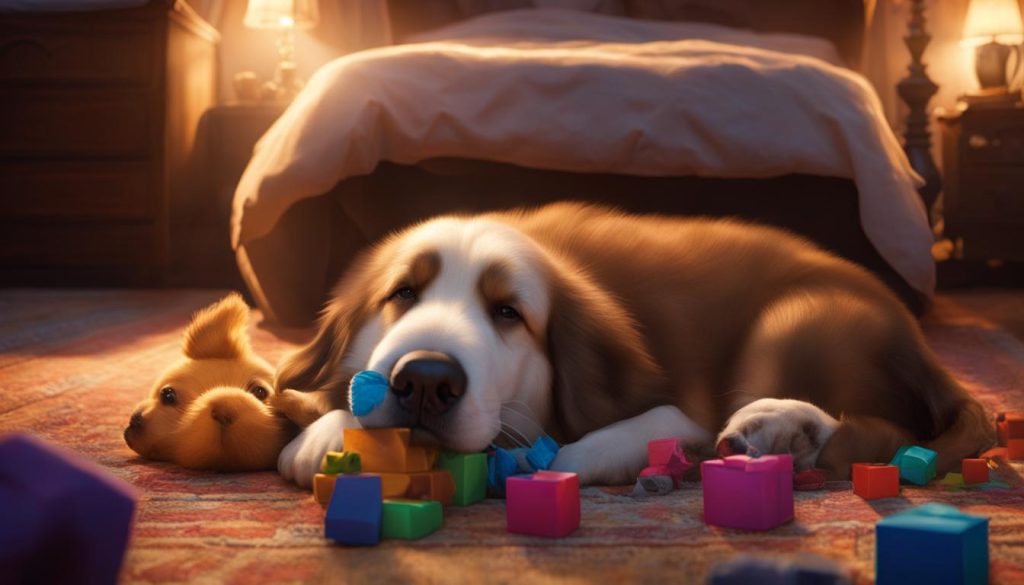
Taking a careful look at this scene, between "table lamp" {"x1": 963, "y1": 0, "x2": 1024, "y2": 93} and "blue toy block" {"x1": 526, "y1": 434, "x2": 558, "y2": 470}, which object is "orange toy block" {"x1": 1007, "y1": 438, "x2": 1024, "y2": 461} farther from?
"table lamp" {"x1": 963, "y1": 0, "x2": 1024, "y2": 93}

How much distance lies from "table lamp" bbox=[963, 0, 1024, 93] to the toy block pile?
212 inches

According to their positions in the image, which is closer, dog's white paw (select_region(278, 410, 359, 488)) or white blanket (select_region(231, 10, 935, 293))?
dog's white paw (select_region(278, 410, 359, 488))

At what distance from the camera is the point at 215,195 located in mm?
6535

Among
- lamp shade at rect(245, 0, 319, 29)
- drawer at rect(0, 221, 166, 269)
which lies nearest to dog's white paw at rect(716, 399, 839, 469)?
drawer at rect(0, 221, 166, 269)

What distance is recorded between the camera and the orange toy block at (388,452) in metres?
1.54

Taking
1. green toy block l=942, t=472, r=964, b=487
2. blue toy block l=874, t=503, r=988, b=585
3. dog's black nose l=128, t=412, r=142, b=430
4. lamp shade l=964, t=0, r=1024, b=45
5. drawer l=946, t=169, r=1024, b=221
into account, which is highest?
lamp shade l=964, t=0, r=1024, b=45

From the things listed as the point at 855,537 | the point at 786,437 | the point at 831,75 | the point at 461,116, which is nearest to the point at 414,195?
the point at 461,116

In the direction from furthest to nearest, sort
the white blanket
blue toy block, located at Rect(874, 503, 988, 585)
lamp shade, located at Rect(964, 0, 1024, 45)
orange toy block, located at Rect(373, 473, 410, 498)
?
lamp shade, located at Rect(964, 0, 1024, 45) < the white blanket < orange toy block, located at Rect(373, 473, 410, 498) < blue toy block, located at Rect(874, 503, 988, 585)

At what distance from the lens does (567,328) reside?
190 cm

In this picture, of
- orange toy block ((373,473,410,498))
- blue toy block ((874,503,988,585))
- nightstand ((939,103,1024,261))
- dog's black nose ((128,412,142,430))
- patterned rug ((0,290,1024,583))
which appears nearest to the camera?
blue toy block ((874,503,988,585))

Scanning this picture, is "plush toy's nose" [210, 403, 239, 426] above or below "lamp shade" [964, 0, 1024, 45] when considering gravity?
below

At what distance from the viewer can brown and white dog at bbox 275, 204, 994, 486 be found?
171cm

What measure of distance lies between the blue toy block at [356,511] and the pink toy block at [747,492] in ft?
1.48

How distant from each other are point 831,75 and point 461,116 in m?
1.37
